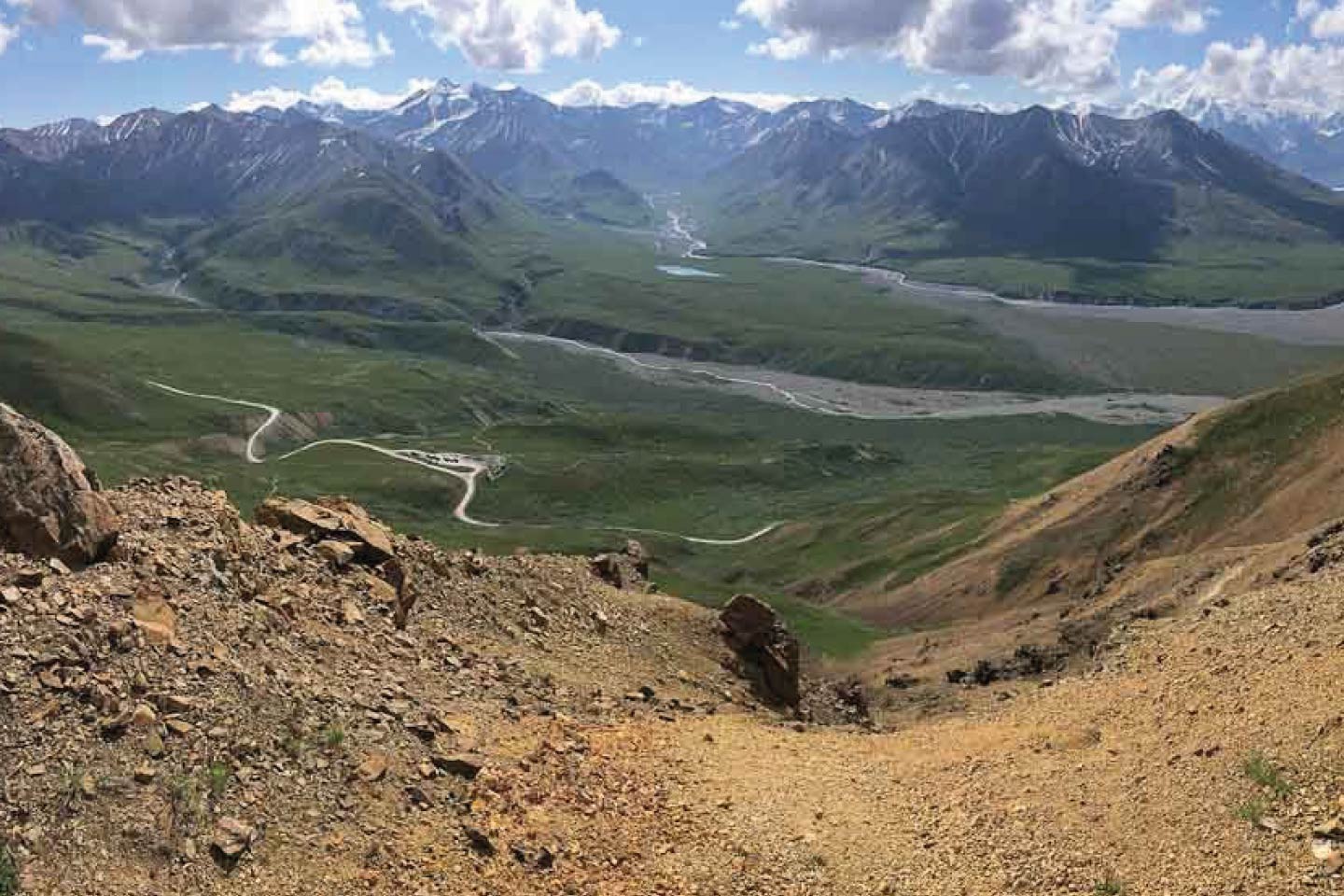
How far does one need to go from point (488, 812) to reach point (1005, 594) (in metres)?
70.6

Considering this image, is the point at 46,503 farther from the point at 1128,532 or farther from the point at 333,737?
the point at 1128,532

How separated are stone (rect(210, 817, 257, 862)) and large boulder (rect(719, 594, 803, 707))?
26.7 m

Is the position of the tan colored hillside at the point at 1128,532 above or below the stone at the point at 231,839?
below

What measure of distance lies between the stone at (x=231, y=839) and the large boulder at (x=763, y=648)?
26.7m

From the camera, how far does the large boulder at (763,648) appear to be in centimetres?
4484

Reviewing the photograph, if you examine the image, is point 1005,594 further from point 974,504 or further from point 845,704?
point 974,504

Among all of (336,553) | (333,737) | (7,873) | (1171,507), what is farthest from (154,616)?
(1171,507)

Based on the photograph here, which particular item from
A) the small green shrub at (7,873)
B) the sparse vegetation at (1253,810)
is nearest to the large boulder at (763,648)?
the sparse vegetation at (1253,810)

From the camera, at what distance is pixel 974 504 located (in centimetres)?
13600

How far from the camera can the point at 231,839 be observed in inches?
763

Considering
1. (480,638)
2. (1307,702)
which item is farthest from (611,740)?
(1307,702)

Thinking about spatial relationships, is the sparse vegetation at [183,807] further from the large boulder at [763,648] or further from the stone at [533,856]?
the large boulder at [763,648]

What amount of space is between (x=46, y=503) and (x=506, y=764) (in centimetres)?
1180

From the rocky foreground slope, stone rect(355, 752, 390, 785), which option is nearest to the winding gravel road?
the rocky foreground slope
